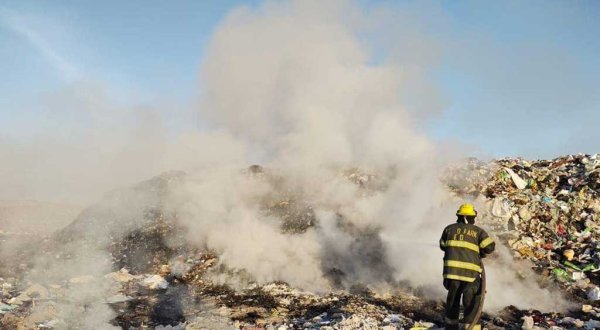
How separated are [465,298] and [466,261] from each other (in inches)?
14.8

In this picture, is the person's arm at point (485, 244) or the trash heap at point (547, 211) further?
the trash heap at point (547, 211)

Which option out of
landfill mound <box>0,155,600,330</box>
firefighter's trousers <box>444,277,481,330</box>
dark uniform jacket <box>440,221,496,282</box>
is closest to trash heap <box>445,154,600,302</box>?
landfill mound <box>0,155,600,330</box>

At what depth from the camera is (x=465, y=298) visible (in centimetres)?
427

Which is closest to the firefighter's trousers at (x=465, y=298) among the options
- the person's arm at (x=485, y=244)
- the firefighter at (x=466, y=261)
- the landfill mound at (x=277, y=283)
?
the firefighter at (x=466, y=261)

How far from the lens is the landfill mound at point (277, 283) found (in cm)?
563

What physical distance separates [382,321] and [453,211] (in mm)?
2975

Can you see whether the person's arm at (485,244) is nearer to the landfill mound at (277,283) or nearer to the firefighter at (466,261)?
the firefighter at (466,261)

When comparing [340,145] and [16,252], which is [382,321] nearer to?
[340,145]

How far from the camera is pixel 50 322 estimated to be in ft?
18.7

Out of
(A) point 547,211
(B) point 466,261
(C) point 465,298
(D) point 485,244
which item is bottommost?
(C) point 465,298

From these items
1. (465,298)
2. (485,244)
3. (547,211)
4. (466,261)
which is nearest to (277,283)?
(465,298)

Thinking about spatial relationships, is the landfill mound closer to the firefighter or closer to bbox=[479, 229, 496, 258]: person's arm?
the firefighter

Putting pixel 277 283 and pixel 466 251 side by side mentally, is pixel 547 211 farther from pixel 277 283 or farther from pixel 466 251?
pixel 277 283

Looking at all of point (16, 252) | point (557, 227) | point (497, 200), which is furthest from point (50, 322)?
point (557, 227)
